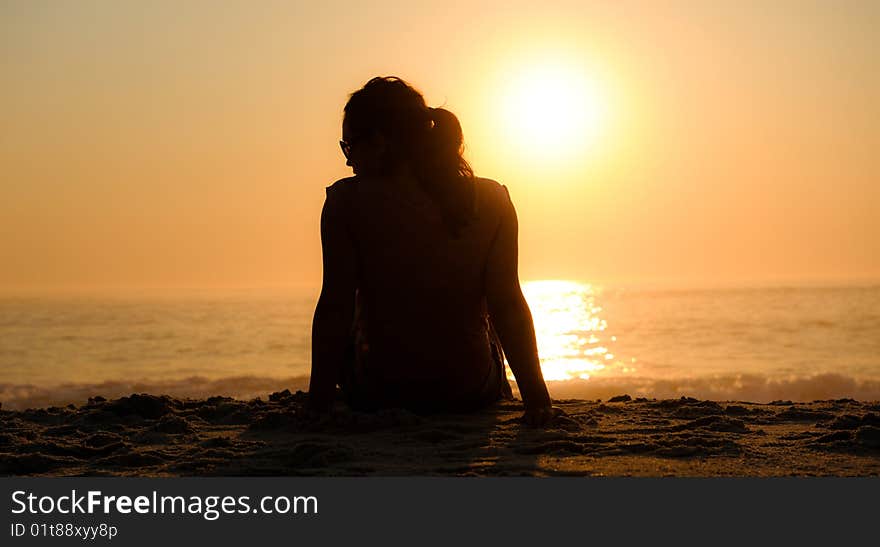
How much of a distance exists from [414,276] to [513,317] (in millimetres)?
513

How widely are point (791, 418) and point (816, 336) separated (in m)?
23.1

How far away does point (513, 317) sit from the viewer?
469cm

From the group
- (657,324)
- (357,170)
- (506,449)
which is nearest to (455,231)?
(357,170)

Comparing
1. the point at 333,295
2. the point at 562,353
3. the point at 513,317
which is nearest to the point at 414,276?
the point at 333,295

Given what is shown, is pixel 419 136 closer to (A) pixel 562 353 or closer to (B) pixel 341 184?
(B) pixel 341 184

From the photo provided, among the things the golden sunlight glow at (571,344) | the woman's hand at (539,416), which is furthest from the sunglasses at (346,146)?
the golden sunlight glow at (571,344)

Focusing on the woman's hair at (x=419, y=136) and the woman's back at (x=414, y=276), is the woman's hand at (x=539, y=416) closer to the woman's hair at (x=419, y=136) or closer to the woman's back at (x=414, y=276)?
the woman's back at (x=414, y=276)

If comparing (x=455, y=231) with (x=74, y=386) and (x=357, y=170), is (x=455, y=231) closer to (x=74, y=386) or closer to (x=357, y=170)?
(x=357, y=170)

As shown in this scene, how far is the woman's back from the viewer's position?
4.65 meters

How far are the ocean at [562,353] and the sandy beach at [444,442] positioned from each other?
294 inches

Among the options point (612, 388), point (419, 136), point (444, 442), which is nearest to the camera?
point (444, 442)

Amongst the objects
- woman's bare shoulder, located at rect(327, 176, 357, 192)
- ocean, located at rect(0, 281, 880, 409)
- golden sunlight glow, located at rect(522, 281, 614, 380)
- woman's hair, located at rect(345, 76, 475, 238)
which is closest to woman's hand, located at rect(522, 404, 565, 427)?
woman's hair, located at rect(345, 76, 475, 238)

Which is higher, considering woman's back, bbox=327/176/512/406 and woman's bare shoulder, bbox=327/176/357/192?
woman's bare shoulder, bbox=327/176/357/192

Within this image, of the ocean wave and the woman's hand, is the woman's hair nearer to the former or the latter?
the woman's hand
